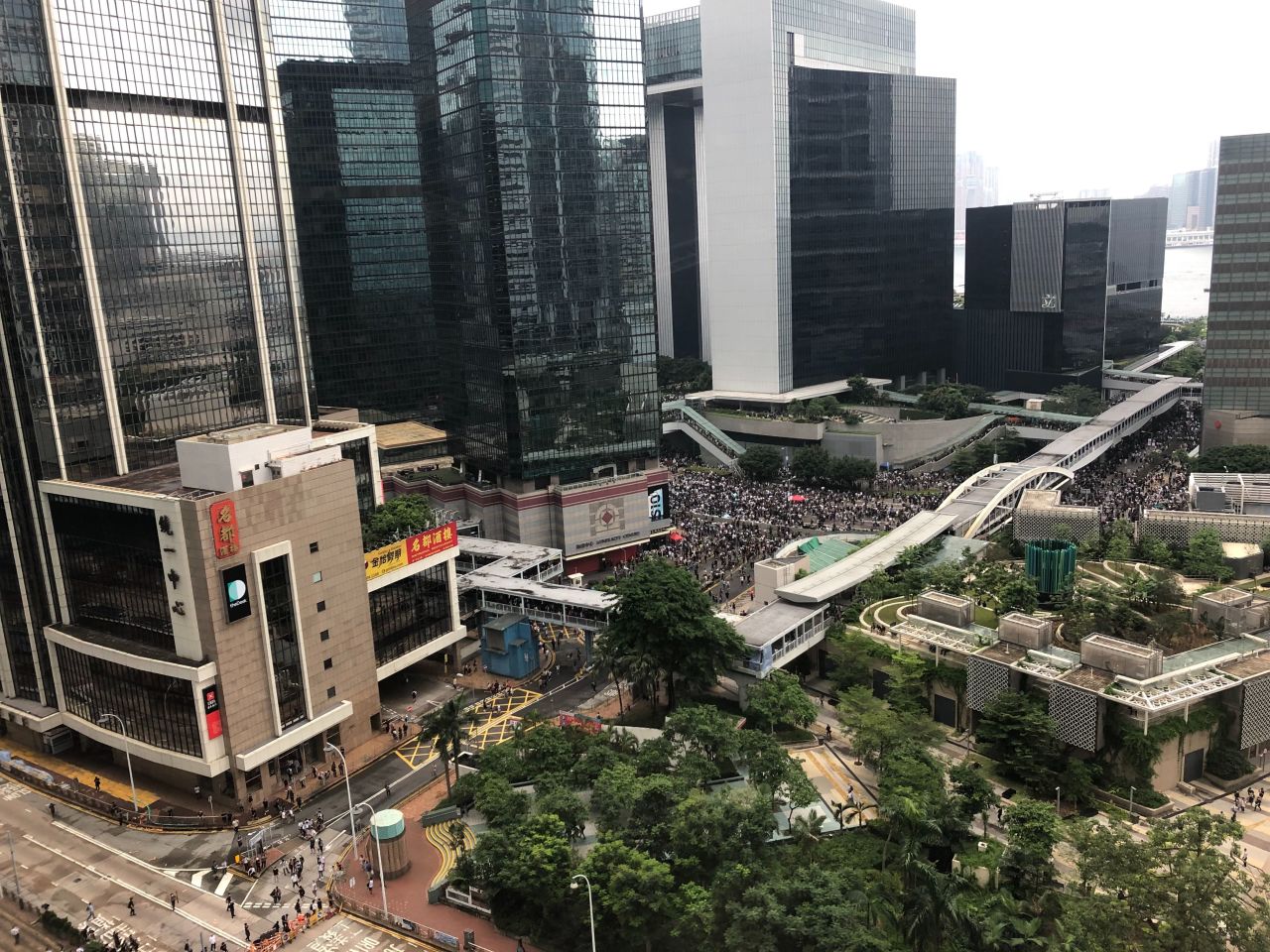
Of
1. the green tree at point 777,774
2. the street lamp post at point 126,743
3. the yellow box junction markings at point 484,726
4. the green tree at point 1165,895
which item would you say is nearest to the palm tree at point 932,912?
the green tree at point 1165,895

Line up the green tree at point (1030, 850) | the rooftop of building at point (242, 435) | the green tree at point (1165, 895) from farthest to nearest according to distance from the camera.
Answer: the rooftop of building at point (242, 435)
the green tree at point (1030, 850)
the green tree at point (1165, 895)

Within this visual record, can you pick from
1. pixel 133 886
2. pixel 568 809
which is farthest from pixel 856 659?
pixel 133 886

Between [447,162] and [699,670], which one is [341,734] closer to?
[699,670]

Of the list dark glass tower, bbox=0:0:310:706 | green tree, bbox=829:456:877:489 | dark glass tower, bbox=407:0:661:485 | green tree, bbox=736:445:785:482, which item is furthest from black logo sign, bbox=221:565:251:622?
green tree, bbox=829:456:877:489

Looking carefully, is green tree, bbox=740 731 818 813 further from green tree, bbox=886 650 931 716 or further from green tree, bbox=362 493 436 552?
green tree, bbox=362 493 436 552

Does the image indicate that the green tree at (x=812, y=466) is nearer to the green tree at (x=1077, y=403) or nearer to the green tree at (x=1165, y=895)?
the green tree at (x=1077, y=403)

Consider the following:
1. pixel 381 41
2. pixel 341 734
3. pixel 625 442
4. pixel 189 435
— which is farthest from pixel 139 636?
pixel 381 41
